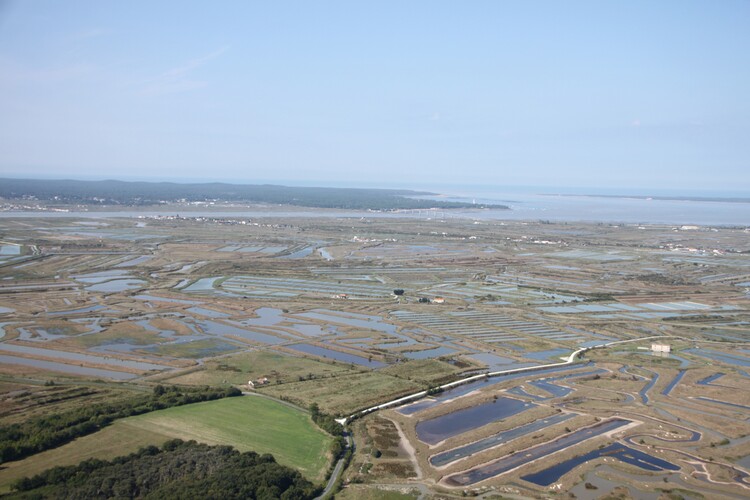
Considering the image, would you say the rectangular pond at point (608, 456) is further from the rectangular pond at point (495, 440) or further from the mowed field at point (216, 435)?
the mowed field at point (216, 435)

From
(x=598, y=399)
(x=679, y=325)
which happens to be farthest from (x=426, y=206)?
(x=598, y=399)

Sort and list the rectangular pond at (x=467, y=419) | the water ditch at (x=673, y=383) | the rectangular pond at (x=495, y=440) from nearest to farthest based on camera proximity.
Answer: the rectangular pond at (x=495, y=440) < the rectangular pond at (x=467, y=419) < the water ditch at (x=673, y=383)

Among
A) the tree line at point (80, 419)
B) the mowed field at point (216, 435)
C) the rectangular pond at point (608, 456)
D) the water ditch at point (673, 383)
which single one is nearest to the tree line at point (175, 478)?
the mowed field at point (216, 435)

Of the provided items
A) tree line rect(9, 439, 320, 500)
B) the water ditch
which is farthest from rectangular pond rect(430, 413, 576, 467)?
the water ditch

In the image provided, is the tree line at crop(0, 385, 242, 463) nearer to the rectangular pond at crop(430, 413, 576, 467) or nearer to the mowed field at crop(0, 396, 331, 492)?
the mowed field at crop(0, 396, 331, 492)

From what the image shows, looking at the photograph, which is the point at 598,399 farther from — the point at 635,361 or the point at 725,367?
the point at 725,367

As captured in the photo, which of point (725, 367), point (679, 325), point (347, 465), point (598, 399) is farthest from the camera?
point (679, 325)

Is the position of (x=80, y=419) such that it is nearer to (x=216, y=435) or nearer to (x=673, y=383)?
(x=216, y=435)

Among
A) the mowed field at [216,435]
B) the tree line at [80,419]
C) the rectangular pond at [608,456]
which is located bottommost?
the rectangular pond at [608,456]

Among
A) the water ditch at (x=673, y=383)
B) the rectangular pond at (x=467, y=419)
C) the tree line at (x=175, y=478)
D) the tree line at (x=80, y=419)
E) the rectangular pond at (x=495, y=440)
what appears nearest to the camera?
the tree line at (x=175, y=478)
